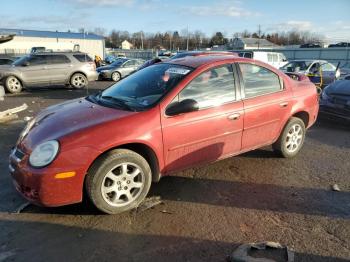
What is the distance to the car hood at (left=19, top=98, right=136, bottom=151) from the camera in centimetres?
376

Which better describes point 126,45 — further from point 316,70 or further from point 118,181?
point 118,181

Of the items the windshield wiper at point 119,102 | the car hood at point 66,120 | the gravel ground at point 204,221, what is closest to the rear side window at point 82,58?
the gravel ground at point 204,221

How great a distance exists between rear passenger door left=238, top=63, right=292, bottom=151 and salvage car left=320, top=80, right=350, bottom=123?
10.6 ft

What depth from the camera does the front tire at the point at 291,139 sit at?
18.1 feet

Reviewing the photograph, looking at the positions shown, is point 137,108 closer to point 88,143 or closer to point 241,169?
point 88,143

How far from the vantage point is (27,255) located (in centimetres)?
318

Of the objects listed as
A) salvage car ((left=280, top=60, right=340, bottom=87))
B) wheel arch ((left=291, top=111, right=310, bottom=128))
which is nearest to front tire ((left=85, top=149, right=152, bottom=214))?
wheel arch ((left=291, top=111, right=310, bottom=128))

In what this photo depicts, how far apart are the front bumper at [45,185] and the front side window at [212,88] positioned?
62.1 inches

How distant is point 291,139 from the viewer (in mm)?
5691

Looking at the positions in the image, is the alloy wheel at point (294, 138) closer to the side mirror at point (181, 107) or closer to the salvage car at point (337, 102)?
the side mirror at point (181, 107)

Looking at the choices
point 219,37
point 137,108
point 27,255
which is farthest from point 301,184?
point 219,37

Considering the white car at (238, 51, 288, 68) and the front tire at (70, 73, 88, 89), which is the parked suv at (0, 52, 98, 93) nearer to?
the front tire at (70, 73, 88, 89)

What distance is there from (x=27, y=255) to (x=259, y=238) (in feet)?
7.07

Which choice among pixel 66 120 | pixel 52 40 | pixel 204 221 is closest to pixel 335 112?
pixel 204 221
